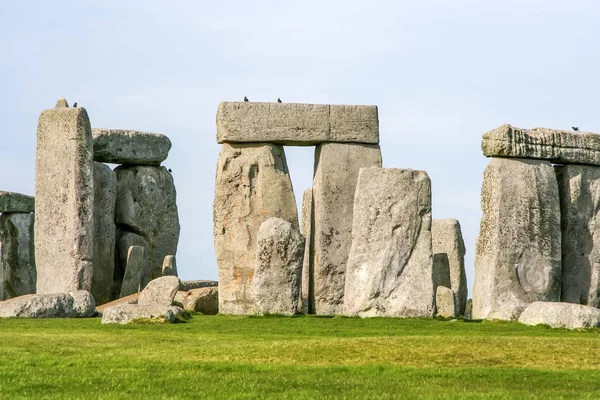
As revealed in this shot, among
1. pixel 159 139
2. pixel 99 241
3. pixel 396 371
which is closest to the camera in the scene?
pixel 396 371

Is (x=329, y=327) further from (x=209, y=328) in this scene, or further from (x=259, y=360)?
(x=259, y=360)

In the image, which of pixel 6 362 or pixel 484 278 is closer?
pixel 6 362

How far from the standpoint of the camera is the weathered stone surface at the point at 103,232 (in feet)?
98.0

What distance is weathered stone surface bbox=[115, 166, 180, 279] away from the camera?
32156 mm

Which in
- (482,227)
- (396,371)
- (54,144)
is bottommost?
(396,371)

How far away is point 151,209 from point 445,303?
29.5 ft

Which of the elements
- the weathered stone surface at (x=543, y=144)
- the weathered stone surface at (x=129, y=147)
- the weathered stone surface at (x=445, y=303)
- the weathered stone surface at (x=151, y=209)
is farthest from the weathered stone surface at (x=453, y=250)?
the weathered stone surface at (x=129, y=147)

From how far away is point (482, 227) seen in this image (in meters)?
26.1

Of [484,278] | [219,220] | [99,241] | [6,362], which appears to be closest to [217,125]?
[219,220]

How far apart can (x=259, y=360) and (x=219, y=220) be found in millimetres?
11242

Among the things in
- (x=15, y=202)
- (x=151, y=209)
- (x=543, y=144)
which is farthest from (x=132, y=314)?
(x=15, y=202)

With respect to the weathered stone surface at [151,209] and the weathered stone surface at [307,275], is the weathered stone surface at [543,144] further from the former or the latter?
the weathered stone surface at [151,209]

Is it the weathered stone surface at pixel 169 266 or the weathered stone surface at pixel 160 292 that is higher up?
the weathered stone surface at pixel 169 266

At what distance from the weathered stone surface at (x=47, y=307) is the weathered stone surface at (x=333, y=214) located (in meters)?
5.24
